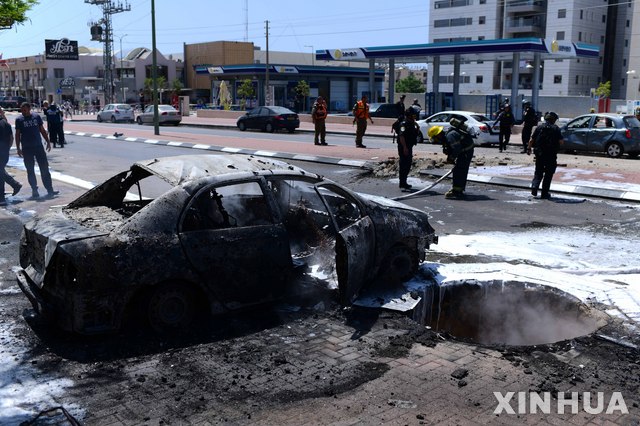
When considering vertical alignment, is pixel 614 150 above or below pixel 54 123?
below

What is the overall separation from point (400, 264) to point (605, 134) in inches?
649

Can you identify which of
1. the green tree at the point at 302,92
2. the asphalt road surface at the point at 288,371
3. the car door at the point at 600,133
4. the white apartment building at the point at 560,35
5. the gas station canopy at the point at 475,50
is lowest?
the asphalt road surface at the point at 288,371

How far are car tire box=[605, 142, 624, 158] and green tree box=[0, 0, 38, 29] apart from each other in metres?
18.0

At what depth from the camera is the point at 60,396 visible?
4570 millimetres

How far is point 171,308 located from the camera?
5.67 meters

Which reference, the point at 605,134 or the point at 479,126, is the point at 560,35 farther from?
the point at 605,134

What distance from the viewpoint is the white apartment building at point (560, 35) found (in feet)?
255

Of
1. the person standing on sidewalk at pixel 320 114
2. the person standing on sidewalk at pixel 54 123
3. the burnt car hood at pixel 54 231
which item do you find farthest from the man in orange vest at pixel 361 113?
the burnt car hood at pixel 54 231

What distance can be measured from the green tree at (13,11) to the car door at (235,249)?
1469cm

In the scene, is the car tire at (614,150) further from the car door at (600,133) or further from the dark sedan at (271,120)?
the dark sedan at (271,120)

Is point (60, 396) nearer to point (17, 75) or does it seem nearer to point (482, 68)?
point (482, 68)

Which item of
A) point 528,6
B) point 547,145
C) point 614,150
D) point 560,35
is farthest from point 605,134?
point 528,6

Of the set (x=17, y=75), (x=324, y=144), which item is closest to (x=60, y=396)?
(x=324, y=144)

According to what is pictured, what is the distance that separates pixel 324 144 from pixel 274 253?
19.0 meters
